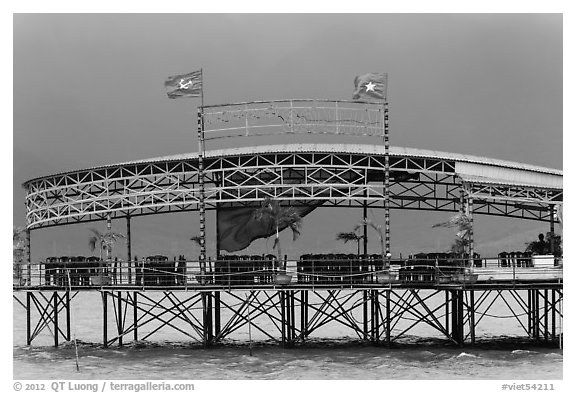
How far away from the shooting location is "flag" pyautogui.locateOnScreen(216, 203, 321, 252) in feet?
167

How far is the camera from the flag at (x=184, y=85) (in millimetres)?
42312

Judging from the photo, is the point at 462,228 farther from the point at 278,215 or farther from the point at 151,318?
the point at 151,318

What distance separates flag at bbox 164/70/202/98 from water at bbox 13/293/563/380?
1189 cm

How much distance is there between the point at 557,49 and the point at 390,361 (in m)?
154

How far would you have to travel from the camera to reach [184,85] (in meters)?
42.6

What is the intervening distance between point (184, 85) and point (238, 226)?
1118 centimetres

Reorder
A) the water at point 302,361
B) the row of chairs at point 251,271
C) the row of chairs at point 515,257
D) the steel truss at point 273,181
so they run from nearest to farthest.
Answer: the water at point 302,361, the row of chairs at point 251,271, the row of chairs at point 515,257, the steel truss at point 273,181

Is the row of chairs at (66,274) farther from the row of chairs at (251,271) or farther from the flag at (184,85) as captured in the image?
the flag at (184,85)

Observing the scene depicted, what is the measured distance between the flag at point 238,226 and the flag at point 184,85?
10.0 m

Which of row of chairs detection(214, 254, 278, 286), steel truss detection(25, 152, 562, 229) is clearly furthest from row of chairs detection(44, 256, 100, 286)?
steel truss detection(25, 152, 562, 229)

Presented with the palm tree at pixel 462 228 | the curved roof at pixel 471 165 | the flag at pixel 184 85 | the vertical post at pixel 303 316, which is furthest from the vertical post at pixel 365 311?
the flag at pixel 184 85

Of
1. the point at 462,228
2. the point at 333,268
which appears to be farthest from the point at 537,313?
the point at 333,268

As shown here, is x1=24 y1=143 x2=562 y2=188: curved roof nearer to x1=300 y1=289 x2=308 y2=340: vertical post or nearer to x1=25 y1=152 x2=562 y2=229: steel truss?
x1=25 y1=152 x2=562 y2=229: steel truss
